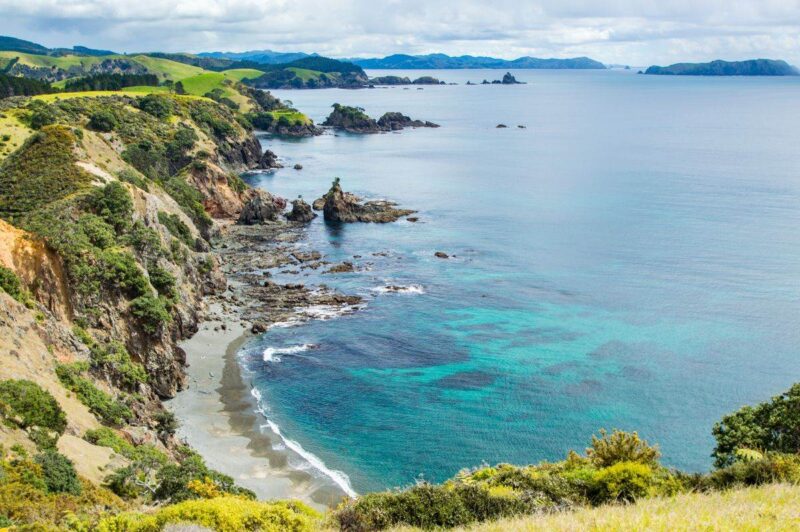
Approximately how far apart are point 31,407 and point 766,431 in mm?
36274

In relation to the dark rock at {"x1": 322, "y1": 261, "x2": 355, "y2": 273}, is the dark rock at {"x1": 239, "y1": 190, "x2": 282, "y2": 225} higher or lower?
higher

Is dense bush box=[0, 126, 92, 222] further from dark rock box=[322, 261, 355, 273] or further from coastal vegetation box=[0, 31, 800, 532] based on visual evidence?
dark rock box=[322, 261, 355, 273]

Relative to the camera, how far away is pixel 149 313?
51.4 metres

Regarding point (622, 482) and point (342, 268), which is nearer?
point (622, 482)

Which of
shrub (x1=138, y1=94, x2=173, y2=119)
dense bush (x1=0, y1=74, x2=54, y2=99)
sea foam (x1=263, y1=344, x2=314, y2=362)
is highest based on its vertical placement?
dense bush (x1=0, y1=74, x2=54, y2=99)

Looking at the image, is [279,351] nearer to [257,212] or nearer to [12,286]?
[12,286]

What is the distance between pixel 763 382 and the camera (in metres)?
55.1

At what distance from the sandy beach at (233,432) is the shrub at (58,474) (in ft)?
47.1

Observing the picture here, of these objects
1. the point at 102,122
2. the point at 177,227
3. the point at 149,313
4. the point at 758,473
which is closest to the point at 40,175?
the point at 177,227

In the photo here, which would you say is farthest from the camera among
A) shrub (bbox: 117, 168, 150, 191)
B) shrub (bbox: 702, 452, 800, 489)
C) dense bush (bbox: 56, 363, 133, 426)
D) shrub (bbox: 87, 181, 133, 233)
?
shrub (bbox: 117, 168, 150, 191)

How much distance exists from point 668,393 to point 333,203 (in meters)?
69.0

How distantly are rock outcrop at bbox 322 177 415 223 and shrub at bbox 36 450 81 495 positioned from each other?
3286 inches

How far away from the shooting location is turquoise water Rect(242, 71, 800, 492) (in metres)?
48.7

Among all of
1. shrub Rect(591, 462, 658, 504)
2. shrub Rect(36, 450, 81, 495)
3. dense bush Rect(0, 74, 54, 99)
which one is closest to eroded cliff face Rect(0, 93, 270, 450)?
shrub Rect(36, 450, 81, 495)
